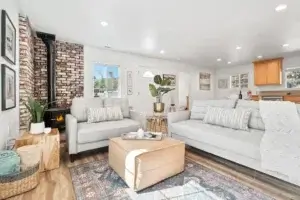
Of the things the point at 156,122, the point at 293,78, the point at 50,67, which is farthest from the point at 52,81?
the point at 293,78

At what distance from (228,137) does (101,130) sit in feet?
6.13

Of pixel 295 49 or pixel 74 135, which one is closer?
pixel 74 135

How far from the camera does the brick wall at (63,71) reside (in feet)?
13.5

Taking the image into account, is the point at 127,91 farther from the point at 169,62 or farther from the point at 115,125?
the point at 115,125

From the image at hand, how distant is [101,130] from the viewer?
2744mm

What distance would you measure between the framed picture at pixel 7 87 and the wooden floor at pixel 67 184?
979mm

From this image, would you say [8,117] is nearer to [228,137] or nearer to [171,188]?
[171,188]

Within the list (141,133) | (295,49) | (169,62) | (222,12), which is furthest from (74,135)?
(295,49)

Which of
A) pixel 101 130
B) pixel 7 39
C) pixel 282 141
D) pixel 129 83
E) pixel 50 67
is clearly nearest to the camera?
pixel 282 141

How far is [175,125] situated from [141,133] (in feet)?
3.11

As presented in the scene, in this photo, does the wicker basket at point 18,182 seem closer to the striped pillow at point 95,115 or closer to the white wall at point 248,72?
the striped pillow at point 95,115

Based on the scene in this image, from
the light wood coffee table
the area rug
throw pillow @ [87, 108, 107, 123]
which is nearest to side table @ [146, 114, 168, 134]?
throw pillow @ [87, 108, 107, 123]

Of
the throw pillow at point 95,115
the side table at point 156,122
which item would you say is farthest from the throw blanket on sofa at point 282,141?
the throw pillow at point 95,115

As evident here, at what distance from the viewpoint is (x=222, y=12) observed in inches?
112
